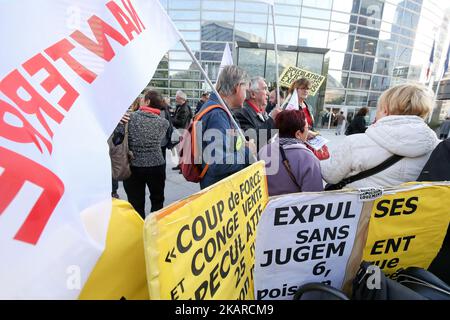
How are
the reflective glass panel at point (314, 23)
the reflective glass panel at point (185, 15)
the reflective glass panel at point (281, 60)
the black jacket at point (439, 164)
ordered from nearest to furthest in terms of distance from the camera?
the black jacket at point (439, 164) → the reflective glass panel at point (281, 60) → the reflective glass panel at point (185, 15) → the reflective glass panel at point (314, 23)

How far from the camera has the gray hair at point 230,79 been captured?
2438mm

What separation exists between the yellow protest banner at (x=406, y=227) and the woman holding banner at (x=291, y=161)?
0.63 metres

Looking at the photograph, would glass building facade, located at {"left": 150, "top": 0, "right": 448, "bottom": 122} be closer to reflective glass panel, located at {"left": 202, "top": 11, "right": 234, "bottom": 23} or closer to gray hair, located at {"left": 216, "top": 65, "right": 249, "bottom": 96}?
reflective glass panel, located at {"left": 202, "top": 11, "right": 234, "bottom": 23}

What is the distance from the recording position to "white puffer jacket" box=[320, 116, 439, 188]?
5.55 feet

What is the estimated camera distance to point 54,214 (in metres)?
0.76

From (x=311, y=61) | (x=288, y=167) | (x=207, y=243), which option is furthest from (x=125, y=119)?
(x=311, y=61)

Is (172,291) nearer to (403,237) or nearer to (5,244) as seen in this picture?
(5,244)

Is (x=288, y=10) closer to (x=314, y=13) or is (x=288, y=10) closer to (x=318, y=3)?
(x=314, y=13)

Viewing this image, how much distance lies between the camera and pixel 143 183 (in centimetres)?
313

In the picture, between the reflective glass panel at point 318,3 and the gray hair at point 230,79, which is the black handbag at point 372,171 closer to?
the gray hair at point 230,79

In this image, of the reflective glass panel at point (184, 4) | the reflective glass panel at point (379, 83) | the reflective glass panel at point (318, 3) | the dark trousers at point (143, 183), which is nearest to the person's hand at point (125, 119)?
the dark trousers at point (143, 183)

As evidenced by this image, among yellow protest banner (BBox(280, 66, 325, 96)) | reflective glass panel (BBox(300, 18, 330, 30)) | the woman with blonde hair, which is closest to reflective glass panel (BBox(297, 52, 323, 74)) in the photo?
reflective glass panel (BBox(300, 18, 330, 30))
